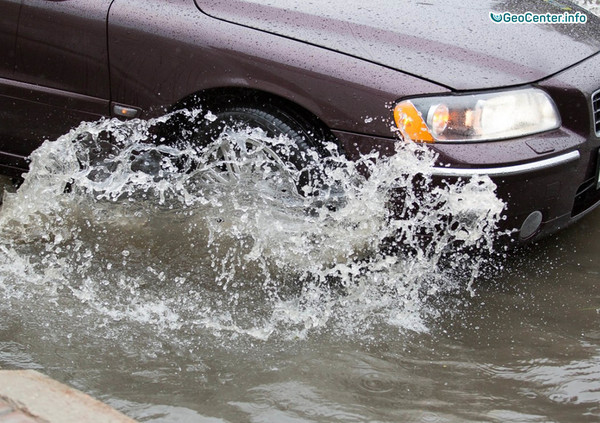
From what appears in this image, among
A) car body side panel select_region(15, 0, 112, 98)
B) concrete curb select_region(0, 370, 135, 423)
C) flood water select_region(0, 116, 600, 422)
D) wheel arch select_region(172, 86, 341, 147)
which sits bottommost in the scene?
concrete curb select_region(0, 370, 135, 423)

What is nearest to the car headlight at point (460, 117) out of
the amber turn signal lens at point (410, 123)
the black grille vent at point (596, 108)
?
the amber turn signal lens at point (410, 123)

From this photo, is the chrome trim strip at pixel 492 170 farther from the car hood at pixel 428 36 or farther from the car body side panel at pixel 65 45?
the car body side panel at pixel 65 45

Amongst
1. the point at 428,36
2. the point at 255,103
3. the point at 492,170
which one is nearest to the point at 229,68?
the point at 255,103

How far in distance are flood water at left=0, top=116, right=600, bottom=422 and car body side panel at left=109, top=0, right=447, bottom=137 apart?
0.22m

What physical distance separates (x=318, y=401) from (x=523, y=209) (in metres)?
1.28

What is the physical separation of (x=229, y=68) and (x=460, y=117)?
3.57 feet

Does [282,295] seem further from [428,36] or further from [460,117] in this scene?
[428,36]

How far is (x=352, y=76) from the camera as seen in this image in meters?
3.25

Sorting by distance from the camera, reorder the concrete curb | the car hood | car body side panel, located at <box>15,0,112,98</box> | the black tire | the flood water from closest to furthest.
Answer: the concrete curb → the flood water → the car hood → the black tire → car body side panel, located at <box>15,0,112,98</box>

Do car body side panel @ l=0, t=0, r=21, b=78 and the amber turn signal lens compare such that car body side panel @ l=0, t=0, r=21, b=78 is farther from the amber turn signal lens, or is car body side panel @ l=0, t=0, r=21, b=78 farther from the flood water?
the amber turn signal lens

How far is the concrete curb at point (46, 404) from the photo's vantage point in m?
2.34

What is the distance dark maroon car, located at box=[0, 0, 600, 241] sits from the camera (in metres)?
3.18

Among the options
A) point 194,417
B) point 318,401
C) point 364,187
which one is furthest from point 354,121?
point 194,417

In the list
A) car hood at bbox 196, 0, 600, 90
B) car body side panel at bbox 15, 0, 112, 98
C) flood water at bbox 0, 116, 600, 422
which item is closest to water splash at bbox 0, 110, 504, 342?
flood water at bbox 0, 116, 600, 422
